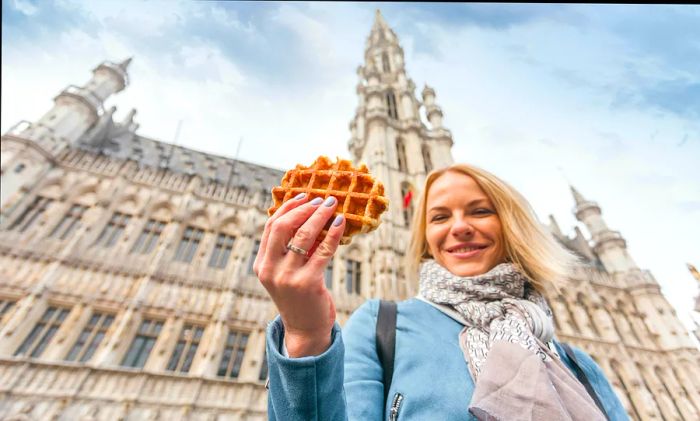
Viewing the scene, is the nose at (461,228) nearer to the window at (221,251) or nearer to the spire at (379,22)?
the window at (221,251)

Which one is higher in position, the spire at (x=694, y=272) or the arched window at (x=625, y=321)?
the arched window at (x=625, y=321)

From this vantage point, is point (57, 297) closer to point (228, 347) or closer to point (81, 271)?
point (81, 271)

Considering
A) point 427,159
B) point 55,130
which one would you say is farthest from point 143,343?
point 427,159

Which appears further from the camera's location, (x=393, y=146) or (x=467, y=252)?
(x=393, y=146)

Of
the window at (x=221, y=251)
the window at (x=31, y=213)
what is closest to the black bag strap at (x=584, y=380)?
the window at (x=221, y=251)

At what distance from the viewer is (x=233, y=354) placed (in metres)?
11.6

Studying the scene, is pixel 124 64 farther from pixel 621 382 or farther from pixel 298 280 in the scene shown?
pixel 621 382

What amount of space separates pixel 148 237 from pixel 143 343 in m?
4.89

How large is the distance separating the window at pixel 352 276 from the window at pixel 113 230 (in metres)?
10.8

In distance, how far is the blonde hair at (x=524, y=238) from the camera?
88.7 inches

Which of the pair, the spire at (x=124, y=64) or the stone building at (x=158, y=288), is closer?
the stone building at (x=158, y=288)

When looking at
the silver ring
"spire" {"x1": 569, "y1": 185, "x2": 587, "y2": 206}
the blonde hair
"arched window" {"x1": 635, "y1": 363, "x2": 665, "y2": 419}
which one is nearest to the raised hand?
the silver ring

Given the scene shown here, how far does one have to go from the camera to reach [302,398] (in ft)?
3.72

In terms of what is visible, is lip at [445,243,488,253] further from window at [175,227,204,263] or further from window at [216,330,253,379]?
window at [175,227,204,263]
